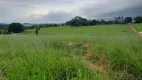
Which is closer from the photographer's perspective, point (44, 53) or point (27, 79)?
point (27, 79)

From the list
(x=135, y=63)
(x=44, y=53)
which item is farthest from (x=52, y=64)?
(x=135, y=63)

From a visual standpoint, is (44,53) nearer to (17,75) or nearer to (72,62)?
(72,62)

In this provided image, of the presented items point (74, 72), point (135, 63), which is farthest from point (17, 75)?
point (135, 63)

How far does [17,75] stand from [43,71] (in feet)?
1.30

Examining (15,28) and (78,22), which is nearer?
(15,28)

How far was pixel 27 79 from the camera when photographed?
3934 millimetres

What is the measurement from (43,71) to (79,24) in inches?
1695

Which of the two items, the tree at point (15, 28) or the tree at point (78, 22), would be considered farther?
the tree at point (78, 22)

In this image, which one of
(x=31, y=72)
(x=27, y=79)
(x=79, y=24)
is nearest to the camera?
(x=27, y=79)

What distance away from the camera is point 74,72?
445 cm

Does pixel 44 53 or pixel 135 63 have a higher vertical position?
pixel 44 53

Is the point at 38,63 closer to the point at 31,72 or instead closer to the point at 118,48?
the point at 31,72

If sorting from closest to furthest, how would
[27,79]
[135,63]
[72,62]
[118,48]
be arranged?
[27,79] < [72,62] < [135,63] < [118,48]

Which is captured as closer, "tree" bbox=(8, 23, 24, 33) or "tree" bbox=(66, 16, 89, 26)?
"tree" bbox=(8, 23, 24, 33)
